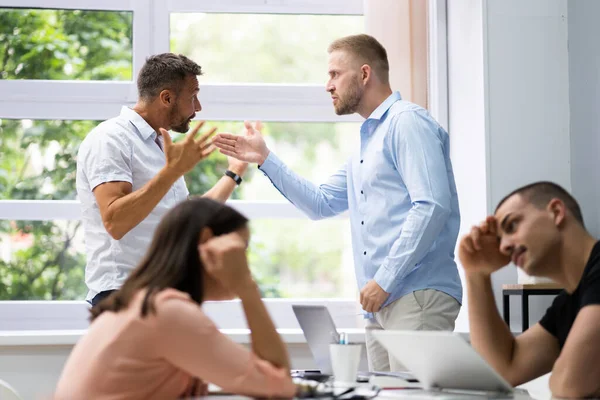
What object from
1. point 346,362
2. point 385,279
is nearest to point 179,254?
point 346,362

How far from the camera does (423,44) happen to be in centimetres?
424

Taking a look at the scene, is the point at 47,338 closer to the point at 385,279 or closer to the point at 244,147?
Answer: the point at 244,147

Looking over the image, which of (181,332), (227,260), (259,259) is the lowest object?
(259,259)

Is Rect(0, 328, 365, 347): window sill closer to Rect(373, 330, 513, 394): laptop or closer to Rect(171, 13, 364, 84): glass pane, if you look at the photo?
Rect(171, 13, 364, 84): glass pane

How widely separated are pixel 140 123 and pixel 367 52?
0.93 meters

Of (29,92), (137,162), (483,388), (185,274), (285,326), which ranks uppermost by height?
(29,92)

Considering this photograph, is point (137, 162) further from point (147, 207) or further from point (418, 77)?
point (418, 77)

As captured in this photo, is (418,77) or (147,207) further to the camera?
(418,77)

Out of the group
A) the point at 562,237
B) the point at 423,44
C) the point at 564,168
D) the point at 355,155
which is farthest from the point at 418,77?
the point at 562,237

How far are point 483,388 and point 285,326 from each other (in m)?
2.59

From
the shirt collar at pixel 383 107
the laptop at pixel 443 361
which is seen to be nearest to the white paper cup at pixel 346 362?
the laptop at pixel 443 361

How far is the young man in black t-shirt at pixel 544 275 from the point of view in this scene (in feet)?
5.82

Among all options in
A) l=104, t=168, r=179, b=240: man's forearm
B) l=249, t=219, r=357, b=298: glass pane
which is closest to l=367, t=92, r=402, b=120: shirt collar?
l=104, t=168, r=179, b=240: man's forearm

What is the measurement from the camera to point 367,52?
326cm
